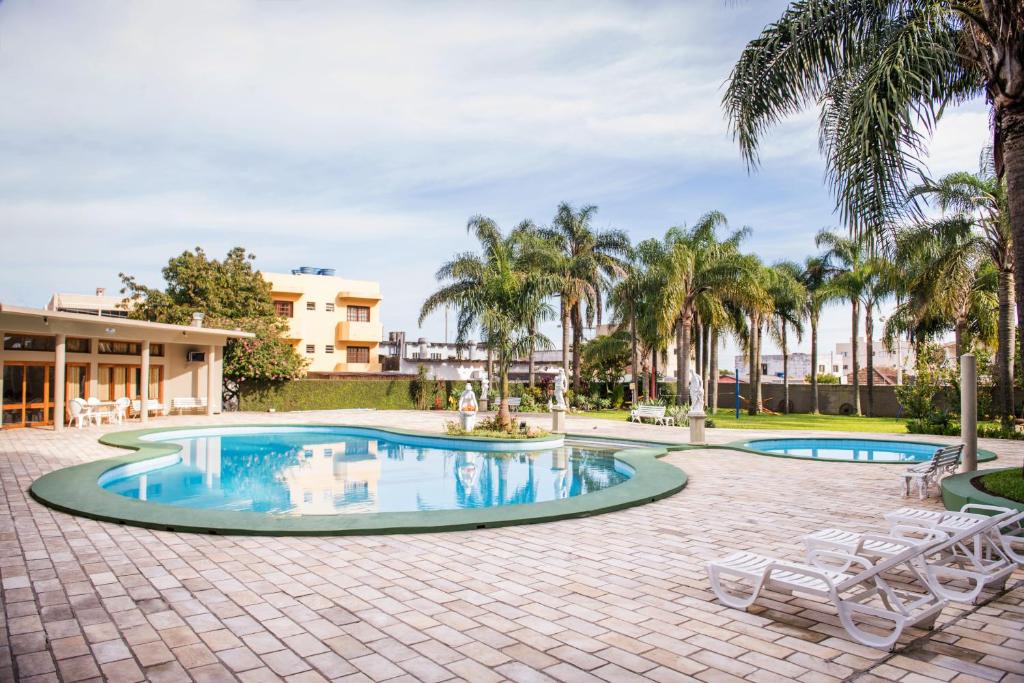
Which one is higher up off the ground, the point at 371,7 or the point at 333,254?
the point at 333,254

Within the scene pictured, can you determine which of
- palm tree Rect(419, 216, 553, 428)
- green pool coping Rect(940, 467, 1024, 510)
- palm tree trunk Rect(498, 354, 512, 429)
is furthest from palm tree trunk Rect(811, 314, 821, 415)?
green pool coping Rect(940, 467, 1024, 510)

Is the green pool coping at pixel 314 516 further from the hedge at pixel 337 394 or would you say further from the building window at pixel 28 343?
the hedge at pixel 337 394

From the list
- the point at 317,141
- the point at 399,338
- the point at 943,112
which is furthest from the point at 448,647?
the point at 399,338

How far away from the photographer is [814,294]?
35.0 meters

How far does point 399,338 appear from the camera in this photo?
56.1 metres

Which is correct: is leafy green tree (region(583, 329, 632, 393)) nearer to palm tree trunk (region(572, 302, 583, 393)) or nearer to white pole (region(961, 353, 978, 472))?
palm tree trunk (region(572, 302, 583, 393))

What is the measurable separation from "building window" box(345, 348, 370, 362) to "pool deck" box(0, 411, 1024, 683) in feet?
127

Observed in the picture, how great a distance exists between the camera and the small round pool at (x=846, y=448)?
17.4 m

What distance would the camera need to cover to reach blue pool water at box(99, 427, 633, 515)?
10.9 metres

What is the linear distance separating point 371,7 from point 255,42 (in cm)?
123

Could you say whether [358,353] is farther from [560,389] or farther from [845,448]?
[845,448]

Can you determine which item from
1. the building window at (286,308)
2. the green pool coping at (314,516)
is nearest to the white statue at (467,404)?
the green pool coping at (314,516)

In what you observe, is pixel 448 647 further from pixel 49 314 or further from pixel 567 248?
pixel 567 248

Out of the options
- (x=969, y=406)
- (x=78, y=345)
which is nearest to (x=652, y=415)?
(x=969, y=406)
